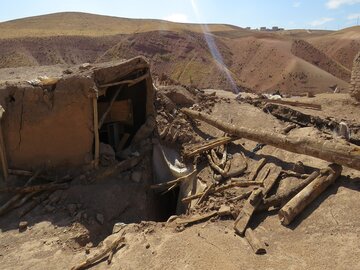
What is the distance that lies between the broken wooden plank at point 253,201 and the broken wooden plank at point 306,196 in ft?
1.84

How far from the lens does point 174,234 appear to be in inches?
258

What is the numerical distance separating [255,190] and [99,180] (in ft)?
12.4

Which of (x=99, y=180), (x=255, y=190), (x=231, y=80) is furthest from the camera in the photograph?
(x=231, y=80)

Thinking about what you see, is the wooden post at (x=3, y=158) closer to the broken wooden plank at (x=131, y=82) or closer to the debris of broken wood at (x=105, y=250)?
the broken wooden plank at (x=131, y=82)

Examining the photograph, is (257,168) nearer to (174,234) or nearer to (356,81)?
(174,234)

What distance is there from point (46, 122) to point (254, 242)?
207 inches

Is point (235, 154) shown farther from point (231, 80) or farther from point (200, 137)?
point (231, 80)

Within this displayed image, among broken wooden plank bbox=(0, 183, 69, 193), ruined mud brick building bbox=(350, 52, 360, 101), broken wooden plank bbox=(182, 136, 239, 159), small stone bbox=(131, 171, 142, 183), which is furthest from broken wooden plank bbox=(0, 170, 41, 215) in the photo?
ruined mud brick building bbox=(350, 52, 360, 101)

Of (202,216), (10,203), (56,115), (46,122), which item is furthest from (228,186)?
(10,203)

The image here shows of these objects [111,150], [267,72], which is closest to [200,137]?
[111,150]

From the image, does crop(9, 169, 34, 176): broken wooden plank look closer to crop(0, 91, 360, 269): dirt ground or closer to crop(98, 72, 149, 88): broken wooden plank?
crop(0, 91, 360, 269): dirt ground

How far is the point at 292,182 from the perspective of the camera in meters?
7.30

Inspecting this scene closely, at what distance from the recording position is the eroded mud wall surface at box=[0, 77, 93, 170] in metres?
8.16

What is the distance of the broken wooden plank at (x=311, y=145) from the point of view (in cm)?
662
